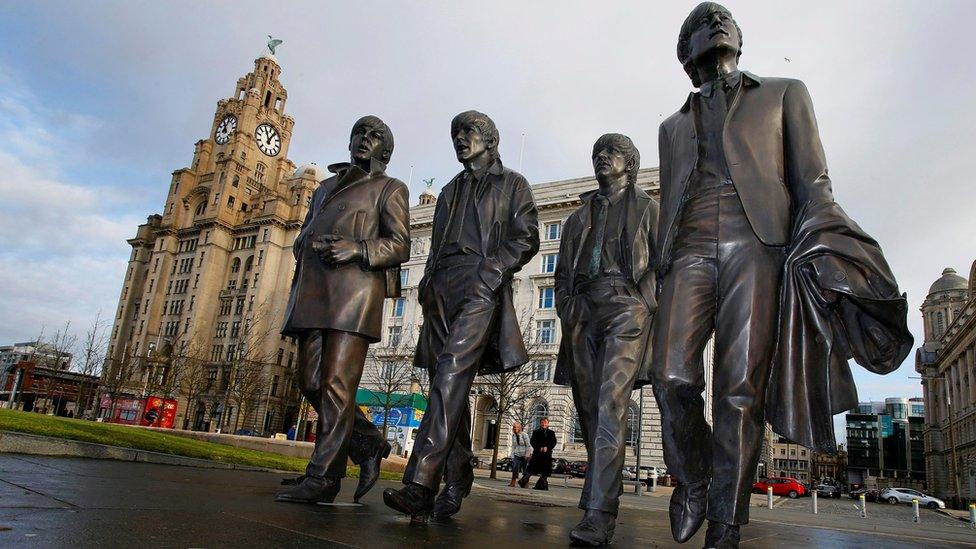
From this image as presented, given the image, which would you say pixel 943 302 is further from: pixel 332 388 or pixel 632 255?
pixel 332 388

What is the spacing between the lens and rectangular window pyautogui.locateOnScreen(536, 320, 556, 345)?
163ft

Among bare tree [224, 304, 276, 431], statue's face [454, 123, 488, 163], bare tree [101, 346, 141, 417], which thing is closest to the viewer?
statue's face [454, 123, 488, 163]

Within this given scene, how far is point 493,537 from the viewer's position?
11.1ft

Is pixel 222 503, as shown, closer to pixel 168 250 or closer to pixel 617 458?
pixel 617 458

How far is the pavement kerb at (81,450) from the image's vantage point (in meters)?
6.16

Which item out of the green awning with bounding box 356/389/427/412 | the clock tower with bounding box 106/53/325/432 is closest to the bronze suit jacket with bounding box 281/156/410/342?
the green awning with bounding box 356/389/427/412

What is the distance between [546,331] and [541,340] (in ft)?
3.60

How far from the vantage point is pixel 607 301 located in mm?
4672

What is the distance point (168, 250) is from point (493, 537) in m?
97.8

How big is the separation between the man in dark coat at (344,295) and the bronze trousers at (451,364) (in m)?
0.45

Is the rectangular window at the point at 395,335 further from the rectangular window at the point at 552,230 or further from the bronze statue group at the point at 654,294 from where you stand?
the bronze statue group at the point at 654,294

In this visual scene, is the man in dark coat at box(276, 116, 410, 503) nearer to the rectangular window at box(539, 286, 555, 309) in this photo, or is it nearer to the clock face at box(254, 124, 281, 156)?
the rectangular window at box(539, 286, 555, 309)

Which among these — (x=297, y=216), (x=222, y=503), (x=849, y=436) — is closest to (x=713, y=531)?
(x=222, y=503)

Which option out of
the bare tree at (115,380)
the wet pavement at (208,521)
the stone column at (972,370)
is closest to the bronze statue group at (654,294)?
the wet pavement at (208,521)
